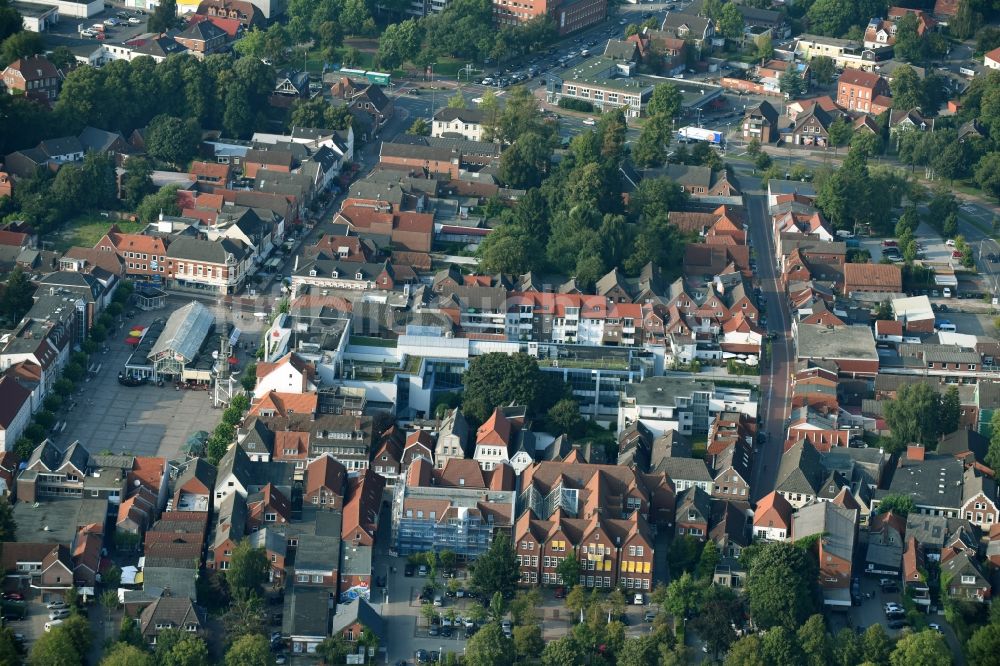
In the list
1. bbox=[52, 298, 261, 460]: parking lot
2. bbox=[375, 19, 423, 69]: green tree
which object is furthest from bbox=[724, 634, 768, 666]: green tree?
bbox=[375, 19, 423, 69]: green tree

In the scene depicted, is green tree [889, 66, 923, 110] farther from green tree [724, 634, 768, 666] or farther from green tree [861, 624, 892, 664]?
green tree [724, 634, 768, 666]

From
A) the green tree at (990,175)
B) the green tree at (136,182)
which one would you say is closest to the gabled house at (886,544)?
the green tree at (990,175)

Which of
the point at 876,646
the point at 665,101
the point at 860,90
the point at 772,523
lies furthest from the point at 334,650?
the point at 860,90

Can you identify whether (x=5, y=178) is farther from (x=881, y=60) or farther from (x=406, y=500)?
(x=881, y=60)

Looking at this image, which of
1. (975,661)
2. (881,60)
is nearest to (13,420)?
(975,661)

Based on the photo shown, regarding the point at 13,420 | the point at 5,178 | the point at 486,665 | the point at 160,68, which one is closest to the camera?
the point at 486,665

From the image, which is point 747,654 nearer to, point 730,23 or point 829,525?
point 829,525
